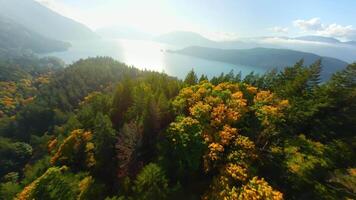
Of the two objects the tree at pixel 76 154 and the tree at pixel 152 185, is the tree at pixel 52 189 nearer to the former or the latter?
the tree at pixel 152 185

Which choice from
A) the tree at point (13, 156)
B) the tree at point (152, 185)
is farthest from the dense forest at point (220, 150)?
the tree at point (13, 156)

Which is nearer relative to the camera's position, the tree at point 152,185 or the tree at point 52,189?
the tree at point 152,185

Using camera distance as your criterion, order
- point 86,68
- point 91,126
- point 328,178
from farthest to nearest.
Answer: point 86,68
point 91,126
point 328,178

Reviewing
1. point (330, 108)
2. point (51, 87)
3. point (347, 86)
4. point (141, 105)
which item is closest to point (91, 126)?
point (141, 105)

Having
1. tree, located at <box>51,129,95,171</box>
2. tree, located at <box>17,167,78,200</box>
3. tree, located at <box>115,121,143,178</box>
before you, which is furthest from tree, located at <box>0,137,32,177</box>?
tree, located at <box>115,121,143,178</box>

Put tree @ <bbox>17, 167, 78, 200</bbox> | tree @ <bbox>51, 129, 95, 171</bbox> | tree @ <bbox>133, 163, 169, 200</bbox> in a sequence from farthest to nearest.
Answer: tree @ <bbox>51, 129, 95, 171</bbox>
tree @ <bbox>17, 167, 78, 200</bbox>
tree @ <bbox>133, 163, 169, 200</bbox>

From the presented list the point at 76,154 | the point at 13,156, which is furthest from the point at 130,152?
the point at 13,156

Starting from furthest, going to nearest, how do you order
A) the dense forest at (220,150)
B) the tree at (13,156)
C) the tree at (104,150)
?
1. the tree at (13,156)
2. the tree at (104,150)
3. the dense forest at (220,150)

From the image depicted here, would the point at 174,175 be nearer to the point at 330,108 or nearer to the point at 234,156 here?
the point at 234,156

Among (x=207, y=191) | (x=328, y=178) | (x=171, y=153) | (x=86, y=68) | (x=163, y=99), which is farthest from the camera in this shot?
(x=86, y=68)

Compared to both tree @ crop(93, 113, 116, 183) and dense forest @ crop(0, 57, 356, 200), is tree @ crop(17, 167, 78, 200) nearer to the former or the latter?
dense forest @ crop(0, 57, 356, 200)

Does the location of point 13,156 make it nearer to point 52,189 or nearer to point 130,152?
point 52,189
